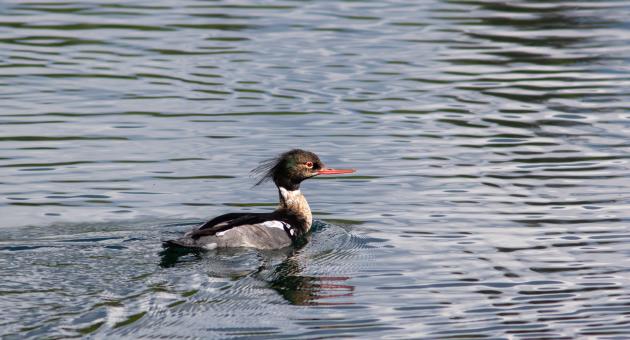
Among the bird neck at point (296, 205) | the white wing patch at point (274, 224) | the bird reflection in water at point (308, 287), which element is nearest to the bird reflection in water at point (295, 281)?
the bird reflection in water at point (308, 287)

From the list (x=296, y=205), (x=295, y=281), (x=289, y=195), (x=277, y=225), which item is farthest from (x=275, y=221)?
(x=295, y=281)

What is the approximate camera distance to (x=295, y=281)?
1030 centimetres

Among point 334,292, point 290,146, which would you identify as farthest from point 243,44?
point 334,292

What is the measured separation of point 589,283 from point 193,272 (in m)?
3.15

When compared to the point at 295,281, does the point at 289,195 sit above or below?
above

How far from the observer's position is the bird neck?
39.8ft

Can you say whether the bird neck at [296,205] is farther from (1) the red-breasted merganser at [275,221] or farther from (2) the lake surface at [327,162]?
(2) the lake surface at [327,162]

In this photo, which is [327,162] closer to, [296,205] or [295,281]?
[296,205]

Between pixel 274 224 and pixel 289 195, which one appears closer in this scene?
pixel 274 224

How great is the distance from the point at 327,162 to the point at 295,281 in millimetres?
3962

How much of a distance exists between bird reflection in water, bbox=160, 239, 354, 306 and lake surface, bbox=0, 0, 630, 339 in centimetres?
4

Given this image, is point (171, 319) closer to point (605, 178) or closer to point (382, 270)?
point (382, 270)

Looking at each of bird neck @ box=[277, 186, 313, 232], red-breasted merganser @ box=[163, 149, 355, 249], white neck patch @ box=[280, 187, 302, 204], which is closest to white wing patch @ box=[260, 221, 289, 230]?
red-breasted merganser @ box=[163, 149, 355, 249]

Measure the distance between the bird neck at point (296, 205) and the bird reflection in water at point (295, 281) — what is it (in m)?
0.79
